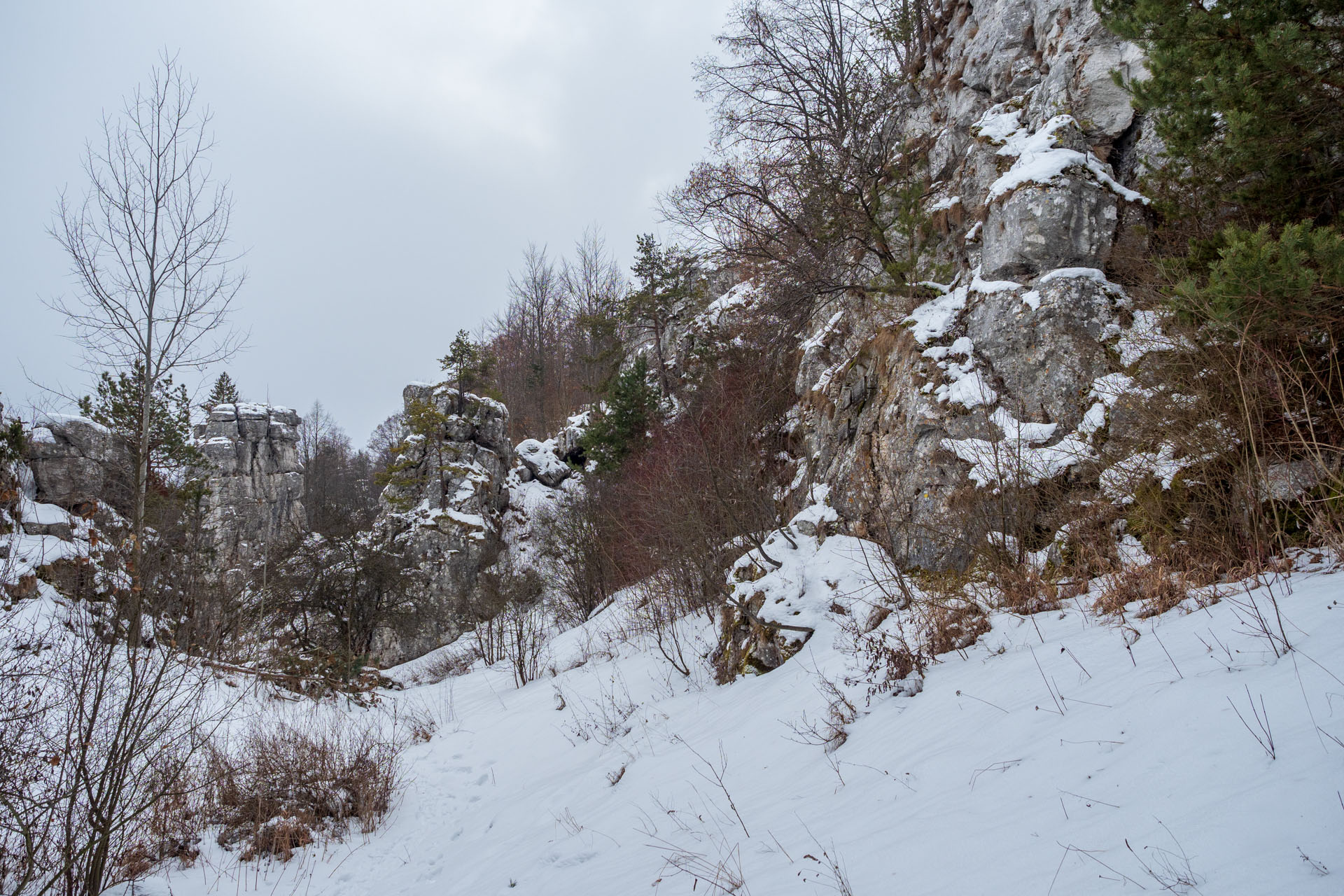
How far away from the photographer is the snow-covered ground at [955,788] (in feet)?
6.95

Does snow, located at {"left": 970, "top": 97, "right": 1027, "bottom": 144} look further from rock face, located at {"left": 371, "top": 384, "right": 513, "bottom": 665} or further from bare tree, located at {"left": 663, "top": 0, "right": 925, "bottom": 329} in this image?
rock face, located at {"left": 371, "top": 384, "right": 513, "bottom": 665}

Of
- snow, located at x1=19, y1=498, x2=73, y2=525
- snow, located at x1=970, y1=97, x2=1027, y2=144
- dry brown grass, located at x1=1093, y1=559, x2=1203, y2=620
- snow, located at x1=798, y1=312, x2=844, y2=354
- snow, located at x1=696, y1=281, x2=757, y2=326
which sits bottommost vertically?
dry brown grass, located at x1=1093, y1=559, x2=1203, y2=620

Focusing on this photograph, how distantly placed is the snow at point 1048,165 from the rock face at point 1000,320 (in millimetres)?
25

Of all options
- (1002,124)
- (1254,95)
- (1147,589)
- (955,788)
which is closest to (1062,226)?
(1254,95)

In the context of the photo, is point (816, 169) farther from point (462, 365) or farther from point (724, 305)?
point (462, 365)

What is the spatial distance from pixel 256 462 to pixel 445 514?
1704 cm

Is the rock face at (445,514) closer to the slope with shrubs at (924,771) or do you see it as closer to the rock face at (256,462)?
the rock face at (256,462)

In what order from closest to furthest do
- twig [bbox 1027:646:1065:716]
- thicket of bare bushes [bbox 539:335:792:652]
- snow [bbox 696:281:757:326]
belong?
twig [bbox 1027:646:1065:716] → thicket of bare bushes [bbox 539:335:792:652] → snow [bbox 696:281:757:326]

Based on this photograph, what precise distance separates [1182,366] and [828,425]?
637 centimetres

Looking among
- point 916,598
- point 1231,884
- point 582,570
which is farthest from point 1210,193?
point 582,570

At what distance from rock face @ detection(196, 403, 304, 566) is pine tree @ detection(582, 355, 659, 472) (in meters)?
19.3

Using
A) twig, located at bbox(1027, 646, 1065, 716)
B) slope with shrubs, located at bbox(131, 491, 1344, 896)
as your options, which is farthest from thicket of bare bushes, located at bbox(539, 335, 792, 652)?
twig, located at bbox(1027, 646, 1065, 716)

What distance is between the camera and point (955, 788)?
3158 millimetres

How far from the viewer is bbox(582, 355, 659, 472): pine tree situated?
22.3 metres
